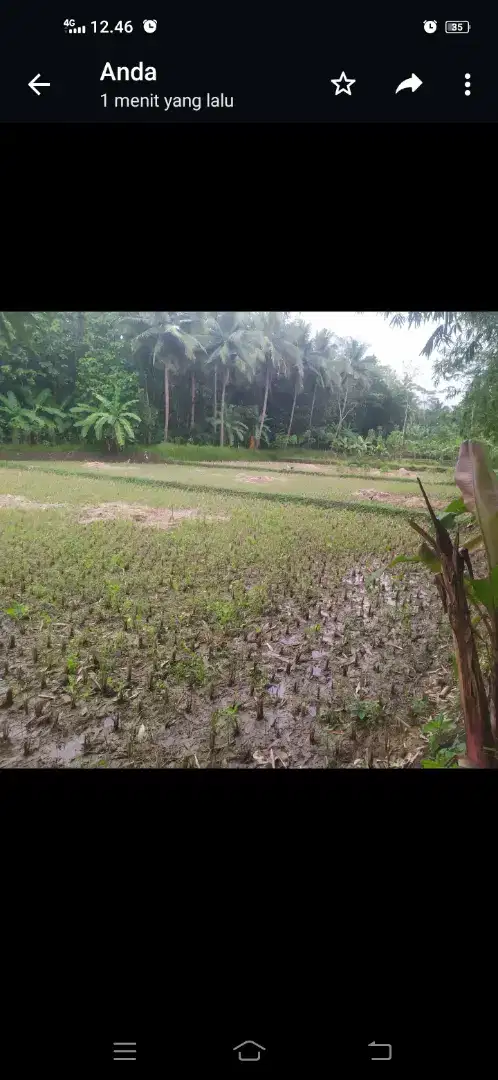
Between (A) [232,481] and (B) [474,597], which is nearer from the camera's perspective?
(B) [474,597]

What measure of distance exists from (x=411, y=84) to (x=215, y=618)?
943 mm

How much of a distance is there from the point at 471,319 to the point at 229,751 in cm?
100

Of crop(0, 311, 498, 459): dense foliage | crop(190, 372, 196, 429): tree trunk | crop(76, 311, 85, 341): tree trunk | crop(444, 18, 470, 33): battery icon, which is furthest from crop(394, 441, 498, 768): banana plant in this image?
crop(76, 311, 85, 341): tree trunk

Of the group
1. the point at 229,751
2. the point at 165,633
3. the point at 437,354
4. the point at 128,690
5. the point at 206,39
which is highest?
the point at 206,39

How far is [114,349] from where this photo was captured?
3.24 ft

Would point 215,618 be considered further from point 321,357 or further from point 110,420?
point 321,357

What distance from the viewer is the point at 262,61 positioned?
62 centimetres

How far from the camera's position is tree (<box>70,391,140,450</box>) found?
101 cm

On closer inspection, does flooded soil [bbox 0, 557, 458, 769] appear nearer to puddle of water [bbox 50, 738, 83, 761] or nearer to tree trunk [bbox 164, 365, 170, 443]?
puddle of water [bbox 50, 738, 83, 761]
